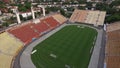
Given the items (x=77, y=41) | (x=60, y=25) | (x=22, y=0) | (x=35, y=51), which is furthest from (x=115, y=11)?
(x=22, y=0)

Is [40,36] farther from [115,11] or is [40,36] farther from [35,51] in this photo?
[115,11]

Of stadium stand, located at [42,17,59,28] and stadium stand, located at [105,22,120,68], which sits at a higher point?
stadium stand, located at [105,22,120,68]

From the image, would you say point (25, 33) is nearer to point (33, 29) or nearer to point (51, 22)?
point (33, 29)

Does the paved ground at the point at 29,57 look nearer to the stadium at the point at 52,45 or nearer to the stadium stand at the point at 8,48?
the stadium at the point at 52,45

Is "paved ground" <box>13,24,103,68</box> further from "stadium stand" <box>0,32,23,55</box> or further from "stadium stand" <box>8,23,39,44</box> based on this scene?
"stadium stand" <box>8,23,39,44</box>

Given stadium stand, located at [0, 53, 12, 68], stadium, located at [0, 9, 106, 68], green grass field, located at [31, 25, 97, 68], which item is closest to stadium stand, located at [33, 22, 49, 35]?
stadium, located at [0, 9, 106, 68]

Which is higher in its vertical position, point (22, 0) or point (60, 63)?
point (60, 63)

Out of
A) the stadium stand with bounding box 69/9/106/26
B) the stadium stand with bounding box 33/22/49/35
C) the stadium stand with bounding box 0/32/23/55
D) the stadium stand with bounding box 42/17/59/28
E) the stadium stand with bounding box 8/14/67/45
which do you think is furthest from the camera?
the stadium stand with bounding box 69/9/106/26
